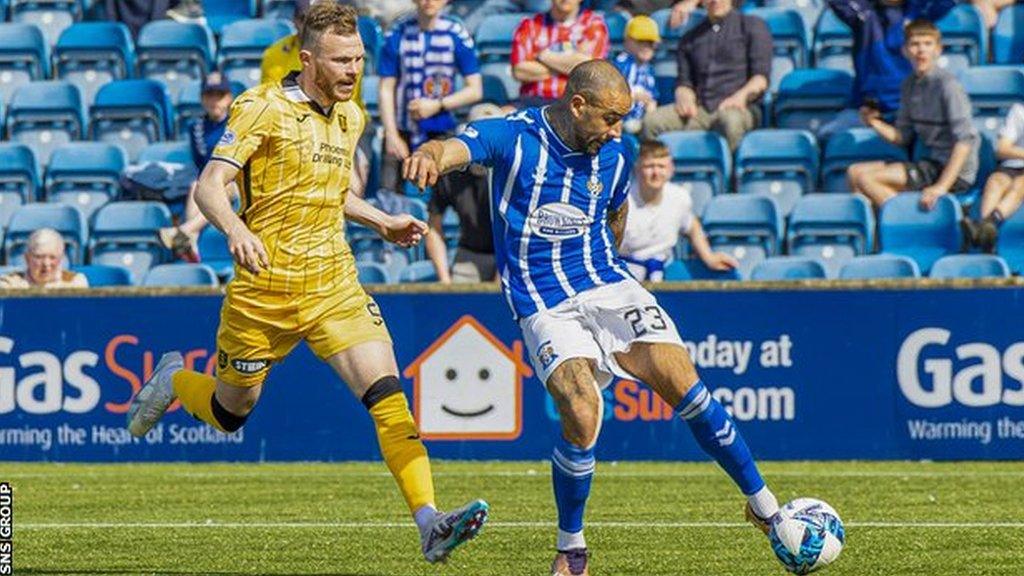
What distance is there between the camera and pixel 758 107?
53.1 ft

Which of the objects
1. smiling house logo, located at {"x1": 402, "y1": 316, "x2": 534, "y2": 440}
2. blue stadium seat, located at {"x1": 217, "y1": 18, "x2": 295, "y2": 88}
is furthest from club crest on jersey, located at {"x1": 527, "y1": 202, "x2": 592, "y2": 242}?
blue stadium seat, located at {"x1": 217, "y1": 18, "x2": 295, "y2": 88}

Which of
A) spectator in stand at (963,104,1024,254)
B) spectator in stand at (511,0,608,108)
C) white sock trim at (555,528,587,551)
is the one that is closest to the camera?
white sock trim at (555,528,587,551)

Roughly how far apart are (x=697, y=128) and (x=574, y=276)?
8.12m

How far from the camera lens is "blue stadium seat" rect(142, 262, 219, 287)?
593 inches

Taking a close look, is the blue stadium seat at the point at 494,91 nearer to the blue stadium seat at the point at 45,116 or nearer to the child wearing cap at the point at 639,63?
the child wearing cap at the point at 639,63

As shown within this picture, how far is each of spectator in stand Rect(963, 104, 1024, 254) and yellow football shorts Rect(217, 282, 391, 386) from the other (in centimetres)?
715

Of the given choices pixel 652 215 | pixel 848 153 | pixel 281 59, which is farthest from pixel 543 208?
pixel 848 153

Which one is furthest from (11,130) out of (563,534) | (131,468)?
(563,534)

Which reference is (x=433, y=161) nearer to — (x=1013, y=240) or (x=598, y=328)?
(x=598, y=328)

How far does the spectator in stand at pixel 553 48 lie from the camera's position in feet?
50.2

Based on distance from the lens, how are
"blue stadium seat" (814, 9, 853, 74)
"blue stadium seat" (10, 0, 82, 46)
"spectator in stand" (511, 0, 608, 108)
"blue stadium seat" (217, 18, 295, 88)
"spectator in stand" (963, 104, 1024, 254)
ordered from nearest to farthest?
"spectator in stand" (963, 104, 1024, 254)
"spectator in stand" (511, 0, 608, 108)
"blue stadium seat" (814, 9, 853, 74)
"blue stadium seat" (217, 18, 295, 88)
"blue stadium seat" (10, 0, 82, 46)

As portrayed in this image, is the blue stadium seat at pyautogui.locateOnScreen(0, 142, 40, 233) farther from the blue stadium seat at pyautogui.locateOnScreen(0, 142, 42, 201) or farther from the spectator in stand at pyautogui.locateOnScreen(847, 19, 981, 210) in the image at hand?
the spectator in stand at pyautogui.locateOnScreen(847, 19, 981, 210)

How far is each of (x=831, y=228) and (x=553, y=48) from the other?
99.3 inches

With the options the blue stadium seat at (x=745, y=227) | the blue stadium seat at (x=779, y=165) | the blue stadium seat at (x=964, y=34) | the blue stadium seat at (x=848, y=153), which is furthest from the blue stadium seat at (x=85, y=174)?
the blue stadium seat at (x=964, y=34)
